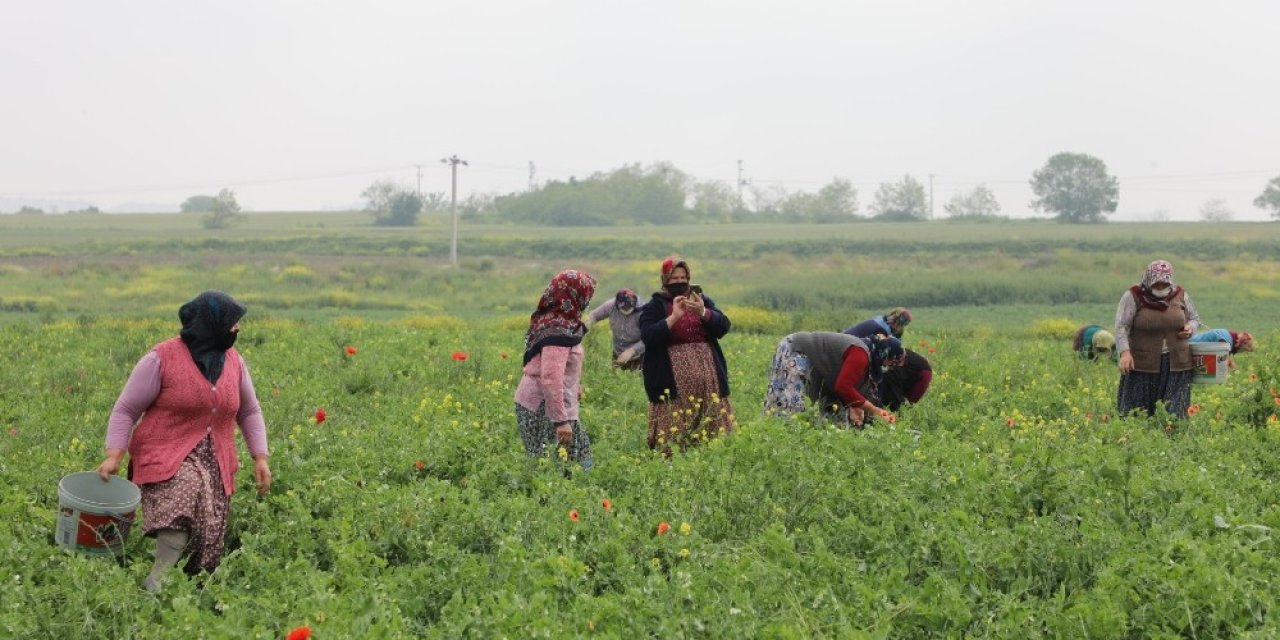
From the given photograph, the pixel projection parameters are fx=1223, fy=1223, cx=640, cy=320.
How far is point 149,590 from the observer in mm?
5379

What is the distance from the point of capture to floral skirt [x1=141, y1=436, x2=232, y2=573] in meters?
5.59

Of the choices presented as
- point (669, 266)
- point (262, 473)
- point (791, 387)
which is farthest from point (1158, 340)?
Result: point (262, 473)

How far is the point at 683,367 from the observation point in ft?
26.1

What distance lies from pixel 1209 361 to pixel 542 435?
5.51 meters

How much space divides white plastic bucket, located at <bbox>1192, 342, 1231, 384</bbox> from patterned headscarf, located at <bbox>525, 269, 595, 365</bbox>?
206 inches

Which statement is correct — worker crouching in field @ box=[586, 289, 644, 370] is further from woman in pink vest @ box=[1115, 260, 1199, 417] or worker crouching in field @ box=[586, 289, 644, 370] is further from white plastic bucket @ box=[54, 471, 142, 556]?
white plastic bucket @ box=[54, 471, 142, 556]

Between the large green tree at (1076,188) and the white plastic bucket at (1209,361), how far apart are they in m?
82.6

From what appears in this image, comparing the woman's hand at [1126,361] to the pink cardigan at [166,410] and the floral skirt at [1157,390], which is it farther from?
the pink cardigan at [166,410]

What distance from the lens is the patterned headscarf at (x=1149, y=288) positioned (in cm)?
948

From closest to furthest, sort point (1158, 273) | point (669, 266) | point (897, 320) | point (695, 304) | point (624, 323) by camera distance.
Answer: point (695, 304)
point (669, 266)
point (897, 320)
point (1158, 273)
point (624, 323)

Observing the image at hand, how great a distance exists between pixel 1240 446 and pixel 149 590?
22.6ft

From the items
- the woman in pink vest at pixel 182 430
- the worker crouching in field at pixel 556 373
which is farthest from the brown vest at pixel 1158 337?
the woman in pink vest at pixel 182 430

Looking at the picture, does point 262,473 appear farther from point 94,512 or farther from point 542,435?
point 542,435

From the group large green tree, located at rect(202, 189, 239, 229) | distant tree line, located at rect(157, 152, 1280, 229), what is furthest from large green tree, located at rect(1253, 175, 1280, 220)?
large green tree, located at rect(202, 189, 239, 229)
